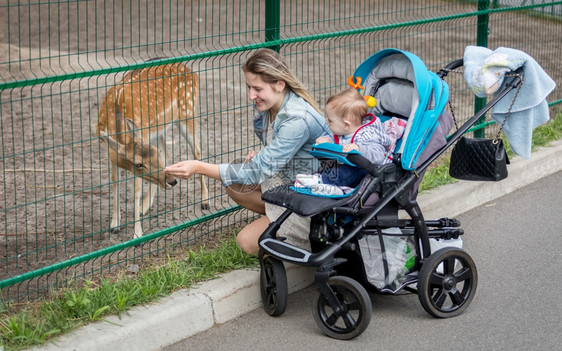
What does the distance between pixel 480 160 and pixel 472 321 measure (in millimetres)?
966

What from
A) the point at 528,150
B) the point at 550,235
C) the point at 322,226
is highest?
the point at 528,150

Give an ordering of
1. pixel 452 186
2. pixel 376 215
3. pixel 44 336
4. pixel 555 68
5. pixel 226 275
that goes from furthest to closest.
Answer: pixel 555 68 → pixel 452 186 → pixel 226 275 → pixel 376 215 → pixel 44 336

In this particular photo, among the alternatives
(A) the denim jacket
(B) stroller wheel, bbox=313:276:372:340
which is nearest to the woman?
(A) the denim jacket

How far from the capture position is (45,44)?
13.2 meters

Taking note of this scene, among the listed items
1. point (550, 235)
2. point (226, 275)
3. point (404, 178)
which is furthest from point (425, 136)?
point (550, 235)

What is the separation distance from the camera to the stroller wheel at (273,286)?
451 cm

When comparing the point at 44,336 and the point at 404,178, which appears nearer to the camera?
the point at 44,336

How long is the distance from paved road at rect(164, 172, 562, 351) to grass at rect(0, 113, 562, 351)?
1.14ft

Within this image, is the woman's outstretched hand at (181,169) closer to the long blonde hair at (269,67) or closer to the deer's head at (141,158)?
the long blonde hair at (269,67)

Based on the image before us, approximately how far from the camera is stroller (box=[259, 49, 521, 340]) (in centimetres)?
430

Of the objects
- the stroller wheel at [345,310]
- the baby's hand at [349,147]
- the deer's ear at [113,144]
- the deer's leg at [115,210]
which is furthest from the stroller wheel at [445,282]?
the deer's ear at [113,144]

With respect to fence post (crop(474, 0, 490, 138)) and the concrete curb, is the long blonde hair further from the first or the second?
fence post (crop(474, 0, 490, 138))

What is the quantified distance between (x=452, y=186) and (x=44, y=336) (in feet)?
12.1

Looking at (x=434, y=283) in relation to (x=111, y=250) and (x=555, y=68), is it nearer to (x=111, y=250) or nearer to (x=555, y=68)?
(x=111, y=250)
